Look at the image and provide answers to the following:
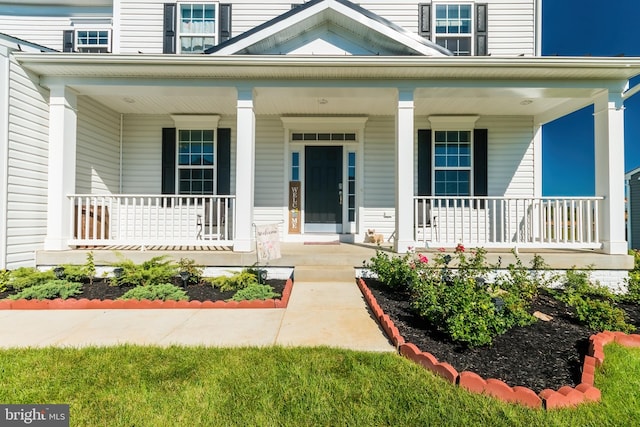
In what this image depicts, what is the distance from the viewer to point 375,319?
356cm

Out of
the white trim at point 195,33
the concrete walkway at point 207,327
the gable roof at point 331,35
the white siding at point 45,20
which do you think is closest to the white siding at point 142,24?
the white trim at point 195,33

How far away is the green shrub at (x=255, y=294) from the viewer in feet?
13.6

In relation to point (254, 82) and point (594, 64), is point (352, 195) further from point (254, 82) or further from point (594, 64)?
point (594, 64)

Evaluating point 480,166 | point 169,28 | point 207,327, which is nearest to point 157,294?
point 207,327

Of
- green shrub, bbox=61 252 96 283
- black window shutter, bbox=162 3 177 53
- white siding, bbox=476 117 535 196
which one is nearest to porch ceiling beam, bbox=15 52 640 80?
white siding, bbox=476 117 535 196

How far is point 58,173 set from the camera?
5.32 meters

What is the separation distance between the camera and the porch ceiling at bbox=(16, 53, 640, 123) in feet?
16.8

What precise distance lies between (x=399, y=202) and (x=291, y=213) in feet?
9.45

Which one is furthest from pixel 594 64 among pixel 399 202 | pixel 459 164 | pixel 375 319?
pixel 375 319

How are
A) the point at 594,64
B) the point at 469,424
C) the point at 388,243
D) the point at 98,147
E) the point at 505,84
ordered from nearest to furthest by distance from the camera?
the point at 469,424, the point at 594,64, the point at 505,84, the point at 98,147, the point at 388,243

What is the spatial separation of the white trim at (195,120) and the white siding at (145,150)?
14 centimetres

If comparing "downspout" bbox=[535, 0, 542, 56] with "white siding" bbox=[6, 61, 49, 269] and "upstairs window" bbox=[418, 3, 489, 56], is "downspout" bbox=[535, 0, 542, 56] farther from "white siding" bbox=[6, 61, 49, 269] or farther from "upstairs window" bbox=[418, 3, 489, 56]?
"white siding" bbox=[6, 61, 49, 269]

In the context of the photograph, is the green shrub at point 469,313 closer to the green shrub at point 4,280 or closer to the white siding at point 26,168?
the green shrub at point 4,280

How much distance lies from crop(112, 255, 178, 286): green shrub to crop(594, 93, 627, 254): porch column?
7027 millimetres
